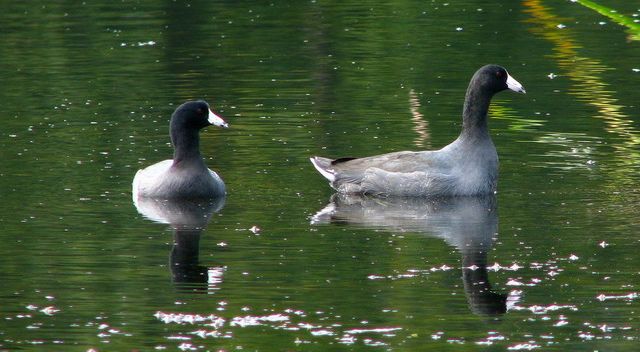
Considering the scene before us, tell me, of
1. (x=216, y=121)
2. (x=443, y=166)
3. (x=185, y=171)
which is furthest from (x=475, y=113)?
(x=185, y=171)

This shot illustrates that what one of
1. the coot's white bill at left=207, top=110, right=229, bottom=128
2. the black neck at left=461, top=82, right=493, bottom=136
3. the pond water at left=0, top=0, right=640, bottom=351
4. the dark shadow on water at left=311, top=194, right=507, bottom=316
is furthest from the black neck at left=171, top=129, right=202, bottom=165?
the black neck at left=461, top=82, right=493, bottom=136

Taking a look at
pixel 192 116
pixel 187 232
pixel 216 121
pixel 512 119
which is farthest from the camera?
pixel 512 119

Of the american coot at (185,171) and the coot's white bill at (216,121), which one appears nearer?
the american coot at (185,171)

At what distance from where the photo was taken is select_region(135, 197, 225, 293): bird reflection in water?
11.4 metres

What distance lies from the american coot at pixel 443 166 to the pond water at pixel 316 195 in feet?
0.78

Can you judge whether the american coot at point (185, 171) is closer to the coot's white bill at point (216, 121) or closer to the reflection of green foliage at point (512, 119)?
the coot's white bill at point (216, 121)

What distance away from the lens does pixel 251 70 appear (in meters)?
22.8

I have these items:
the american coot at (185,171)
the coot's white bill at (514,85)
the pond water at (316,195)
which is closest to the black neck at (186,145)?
the american coot at (185,171)

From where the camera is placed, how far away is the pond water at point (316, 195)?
1005 centimetres

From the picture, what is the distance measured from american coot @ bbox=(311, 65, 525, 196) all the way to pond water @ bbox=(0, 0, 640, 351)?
A: 0.24 metres

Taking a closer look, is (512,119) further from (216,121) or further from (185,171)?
(185,171)

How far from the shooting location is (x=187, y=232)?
1326 centimetres

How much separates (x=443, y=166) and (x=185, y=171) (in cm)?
268

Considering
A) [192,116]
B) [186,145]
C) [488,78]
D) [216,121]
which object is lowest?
[186,145]
